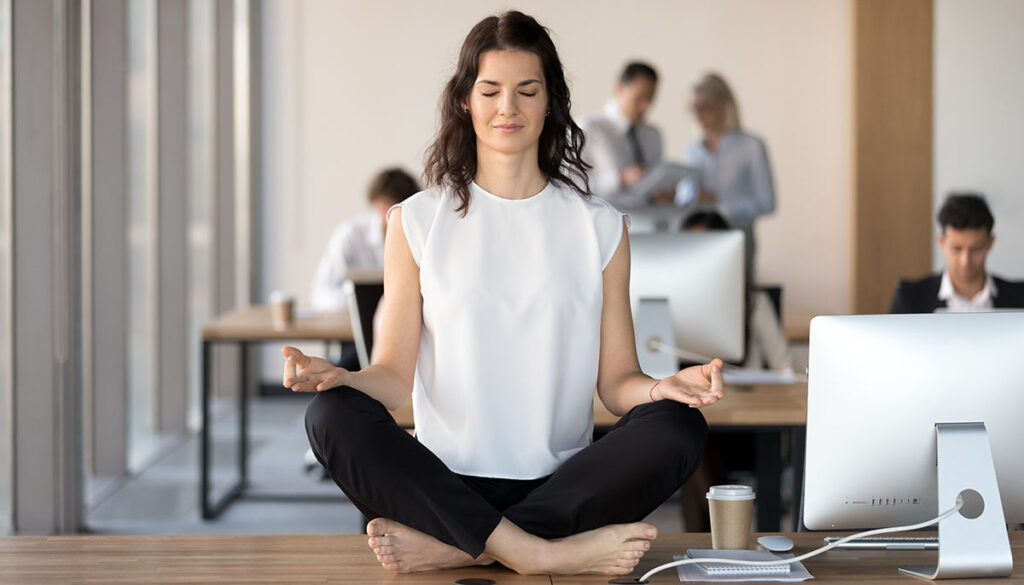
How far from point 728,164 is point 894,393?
5.05m

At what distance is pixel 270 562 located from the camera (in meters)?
1.80

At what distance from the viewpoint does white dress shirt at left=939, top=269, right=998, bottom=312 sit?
3.74m

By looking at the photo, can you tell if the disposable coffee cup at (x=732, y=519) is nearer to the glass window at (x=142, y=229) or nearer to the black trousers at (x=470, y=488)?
the black trousers at (x=470, y=488)

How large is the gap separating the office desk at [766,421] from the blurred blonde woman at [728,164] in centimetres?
352

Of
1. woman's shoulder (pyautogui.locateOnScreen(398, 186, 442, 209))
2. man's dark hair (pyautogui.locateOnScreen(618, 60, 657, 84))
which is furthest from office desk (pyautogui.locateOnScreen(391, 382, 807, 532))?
man's dark hair (pyautogui.locateOnScreen(618, 60, 657, 84))

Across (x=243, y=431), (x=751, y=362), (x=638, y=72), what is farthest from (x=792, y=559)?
(x=638, y=72)

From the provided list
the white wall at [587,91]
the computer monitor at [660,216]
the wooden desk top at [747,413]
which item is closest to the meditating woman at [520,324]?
the wooden desk top at [747,413]

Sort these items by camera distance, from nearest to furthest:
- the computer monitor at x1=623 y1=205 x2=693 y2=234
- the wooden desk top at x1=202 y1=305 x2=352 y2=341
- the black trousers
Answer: the black trousers
the wooden desk top at x1=202 y1=305 x2=352 y2=341
the computer monitor at x1=623 y1=205 x2=693 y2=234

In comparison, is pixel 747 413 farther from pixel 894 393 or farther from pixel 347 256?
pixel 347 256

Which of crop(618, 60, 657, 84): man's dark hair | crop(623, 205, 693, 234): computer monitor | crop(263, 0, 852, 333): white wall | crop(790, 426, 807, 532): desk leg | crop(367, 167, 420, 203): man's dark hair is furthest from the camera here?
crop(263, 0, 852, 333): white wall

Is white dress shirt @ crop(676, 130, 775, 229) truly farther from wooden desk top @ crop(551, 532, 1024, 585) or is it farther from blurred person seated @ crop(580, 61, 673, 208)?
wooden desk top @ crop(551, 532, 1024, 585)

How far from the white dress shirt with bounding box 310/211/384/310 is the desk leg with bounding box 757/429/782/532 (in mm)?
2710

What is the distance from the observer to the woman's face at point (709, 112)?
21.9ft

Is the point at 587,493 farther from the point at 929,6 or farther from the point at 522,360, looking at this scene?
the point at 929,6
